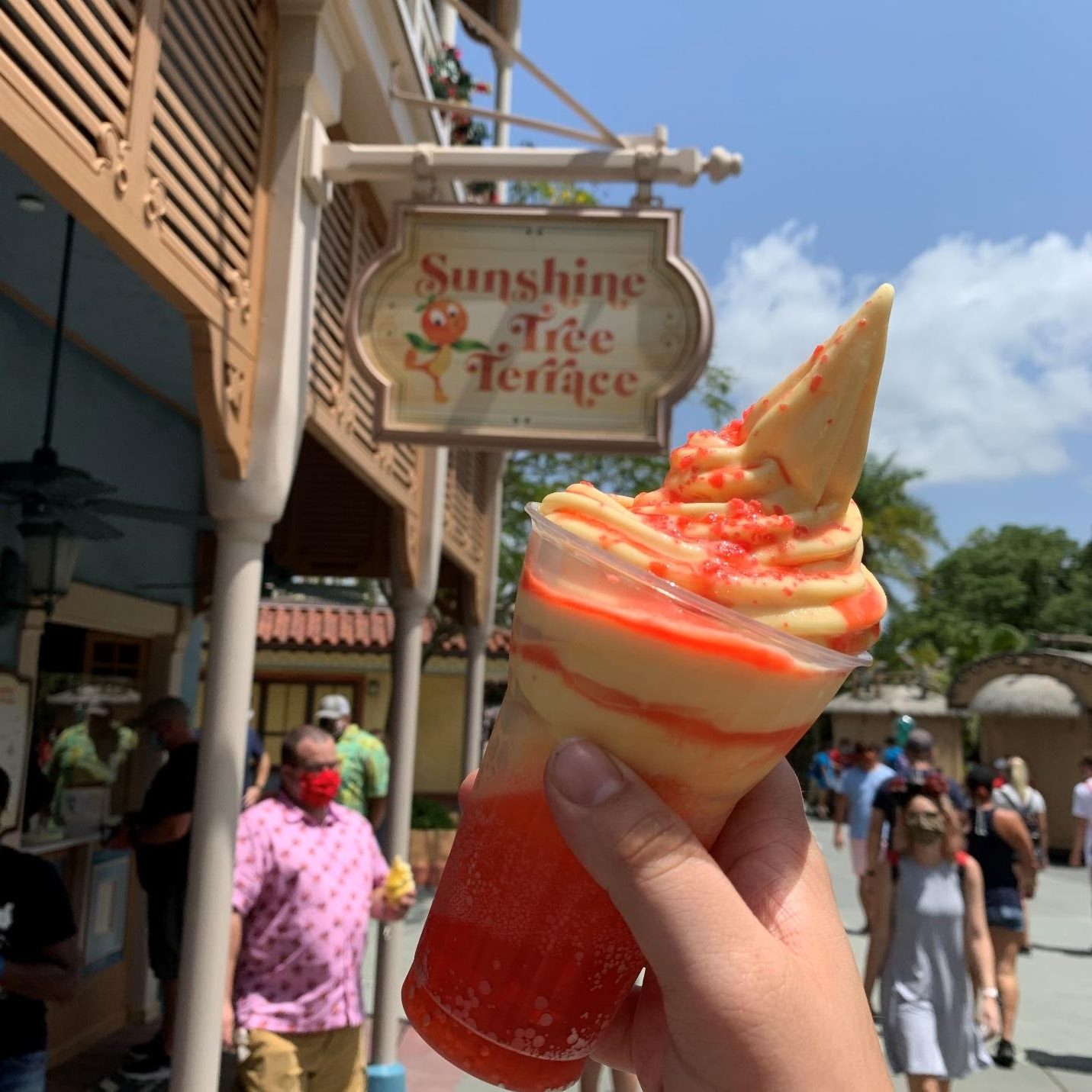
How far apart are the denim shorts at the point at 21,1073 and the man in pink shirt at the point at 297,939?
65cm

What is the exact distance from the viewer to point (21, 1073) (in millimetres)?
3283

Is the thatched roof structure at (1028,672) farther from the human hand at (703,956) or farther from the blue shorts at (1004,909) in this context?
the human hand at (703,956)

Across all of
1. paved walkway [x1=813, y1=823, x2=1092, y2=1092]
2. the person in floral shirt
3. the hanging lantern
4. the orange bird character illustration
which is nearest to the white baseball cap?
the person in floral shirt

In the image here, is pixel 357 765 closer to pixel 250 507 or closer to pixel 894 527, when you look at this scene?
pixel 250 507

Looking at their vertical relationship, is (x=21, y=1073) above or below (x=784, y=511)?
below

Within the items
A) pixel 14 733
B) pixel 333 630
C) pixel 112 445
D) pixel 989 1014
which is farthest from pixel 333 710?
pixel 333 630

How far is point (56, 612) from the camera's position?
5.54 metres

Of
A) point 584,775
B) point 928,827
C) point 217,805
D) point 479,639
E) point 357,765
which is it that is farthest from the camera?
point 479,639

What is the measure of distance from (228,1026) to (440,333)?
2947mm

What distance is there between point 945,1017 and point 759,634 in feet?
15.1

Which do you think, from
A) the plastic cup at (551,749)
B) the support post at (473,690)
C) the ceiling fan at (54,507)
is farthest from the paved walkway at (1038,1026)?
the plastic cup at (551,749)

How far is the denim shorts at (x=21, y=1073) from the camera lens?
3.25m

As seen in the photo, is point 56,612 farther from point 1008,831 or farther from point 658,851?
point 1008,831

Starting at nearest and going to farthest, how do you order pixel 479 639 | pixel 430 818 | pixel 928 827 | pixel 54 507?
pixel 54 507
pixel 928 827
pixel 479 639
pixel 430 818
